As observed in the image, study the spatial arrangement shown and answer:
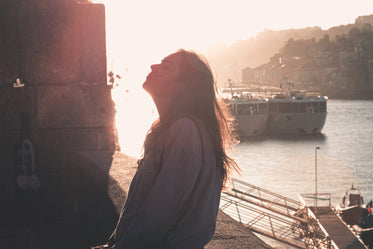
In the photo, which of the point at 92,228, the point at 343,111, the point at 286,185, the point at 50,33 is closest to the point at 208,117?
the point at 92,228

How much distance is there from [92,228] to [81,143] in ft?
3.52

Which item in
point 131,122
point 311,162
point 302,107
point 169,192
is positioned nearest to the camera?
point 169,192

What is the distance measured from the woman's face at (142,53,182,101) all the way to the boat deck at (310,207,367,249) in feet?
67.6

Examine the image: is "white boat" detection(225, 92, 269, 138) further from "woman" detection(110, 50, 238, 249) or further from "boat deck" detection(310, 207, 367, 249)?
"woman" detection(110, 50, 238, 249)

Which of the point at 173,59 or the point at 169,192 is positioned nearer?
the point at 169,192

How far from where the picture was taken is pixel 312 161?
5128 centimetres

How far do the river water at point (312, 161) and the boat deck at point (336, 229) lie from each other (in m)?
5.05

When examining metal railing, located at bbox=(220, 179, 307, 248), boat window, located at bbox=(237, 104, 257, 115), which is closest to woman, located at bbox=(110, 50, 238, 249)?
metal railing, located at bbox=(220, 179, 307, 248)

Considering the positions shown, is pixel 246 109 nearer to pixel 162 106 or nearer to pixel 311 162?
pixel 311 162

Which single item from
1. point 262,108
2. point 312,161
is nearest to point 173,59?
point 312,161

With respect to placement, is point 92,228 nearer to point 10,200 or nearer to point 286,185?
point 10,200

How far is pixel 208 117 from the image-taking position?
5.59 ft

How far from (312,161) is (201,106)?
5078cm

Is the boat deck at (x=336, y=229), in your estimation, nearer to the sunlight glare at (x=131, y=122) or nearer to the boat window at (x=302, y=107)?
the sunlight glare at (x=131, y=122)
